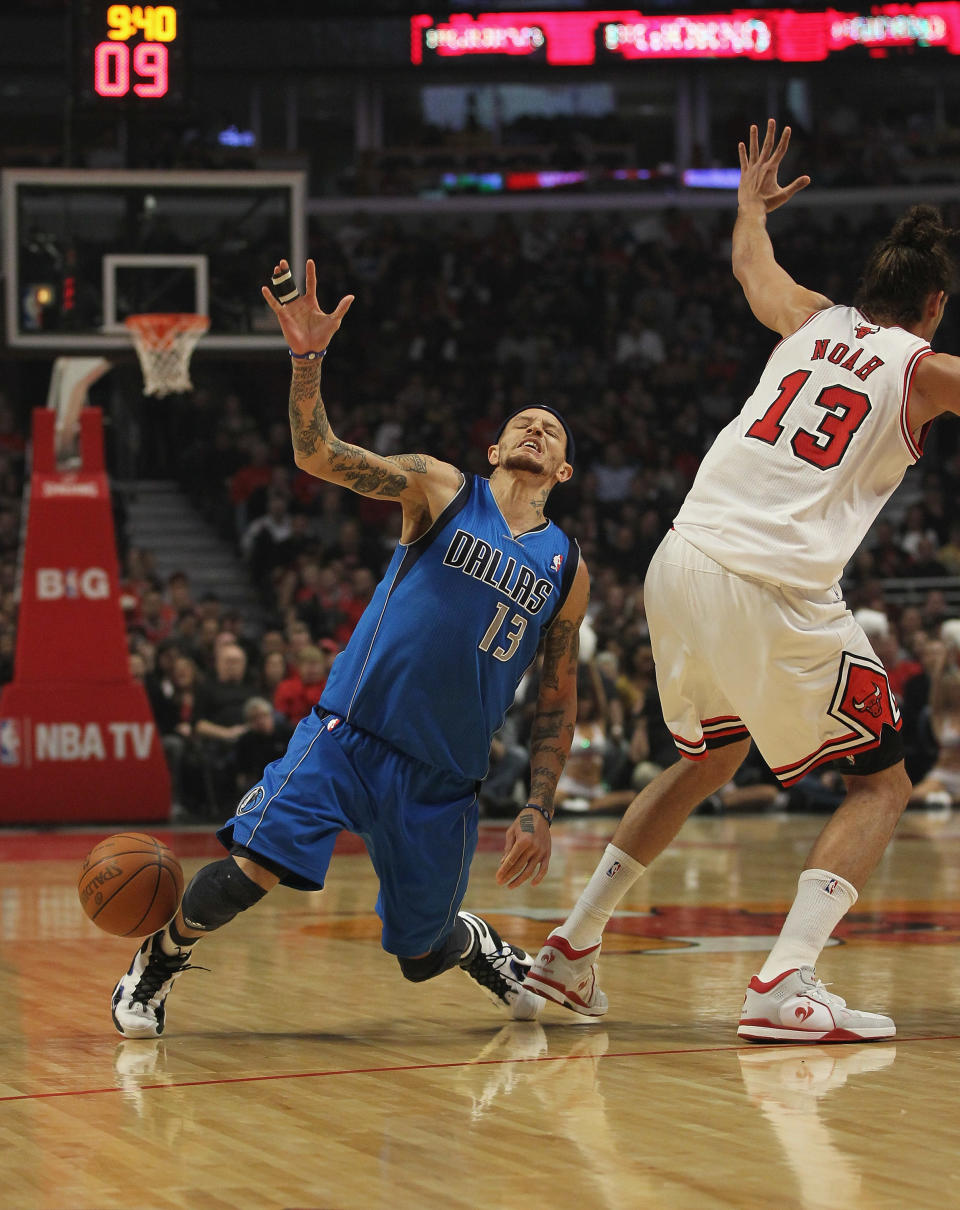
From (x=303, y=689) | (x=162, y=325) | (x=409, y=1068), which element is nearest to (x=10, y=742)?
(x=303, y=689)

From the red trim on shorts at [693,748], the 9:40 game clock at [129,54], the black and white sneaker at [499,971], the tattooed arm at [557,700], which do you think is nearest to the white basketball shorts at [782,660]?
the red trim on shorts at [693,748]

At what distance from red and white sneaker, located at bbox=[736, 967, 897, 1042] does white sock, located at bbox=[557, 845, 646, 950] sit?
0.59m

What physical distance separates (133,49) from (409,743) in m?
9.28

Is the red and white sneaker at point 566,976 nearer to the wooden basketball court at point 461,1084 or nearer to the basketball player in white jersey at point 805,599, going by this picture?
the basketball player in white jersey at point 805,599

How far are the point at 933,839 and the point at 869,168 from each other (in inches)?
667

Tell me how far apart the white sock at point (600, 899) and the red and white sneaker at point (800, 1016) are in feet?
1.94

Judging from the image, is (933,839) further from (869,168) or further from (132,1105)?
(869,168)

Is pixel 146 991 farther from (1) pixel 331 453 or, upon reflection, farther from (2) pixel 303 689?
(2) pixel 303 689

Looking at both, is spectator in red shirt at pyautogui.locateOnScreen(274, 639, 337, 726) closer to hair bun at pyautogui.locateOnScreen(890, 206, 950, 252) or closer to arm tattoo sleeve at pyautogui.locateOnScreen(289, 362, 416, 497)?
arm tattoo sleeve at pyautogui.locateOnScreen(289, 362, 416, 497)

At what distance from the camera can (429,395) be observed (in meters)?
22.1

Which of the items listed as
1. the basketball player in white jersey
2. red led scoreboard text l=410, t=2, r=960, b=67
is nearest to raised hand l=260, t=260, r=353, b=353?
the basketball player in white jersey

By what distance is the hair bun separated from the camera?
4824 mm

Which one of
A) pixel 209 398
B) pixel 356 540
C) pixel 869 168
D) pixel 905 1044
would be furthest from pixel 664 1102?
pixel 869 168

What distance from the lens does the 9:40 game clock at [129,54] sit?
12.4 metres
